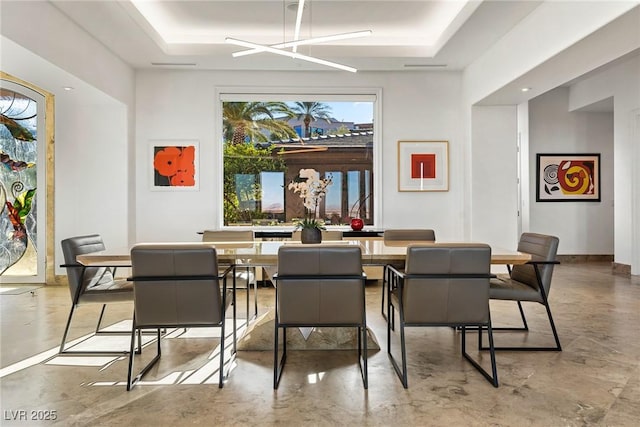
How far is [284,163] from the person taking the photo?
5773mm

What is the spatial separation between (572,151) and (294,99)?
535cm

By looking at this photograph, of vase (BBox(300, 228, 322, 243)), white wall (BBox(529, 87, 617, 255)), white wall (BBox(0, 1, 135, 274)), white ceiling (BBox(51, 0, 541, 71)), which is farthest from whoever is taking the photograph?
white wall (BBox(529, 87, 617, 255))

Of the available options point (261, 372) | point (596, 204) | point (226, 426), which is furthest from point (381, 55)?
point (596, 204)

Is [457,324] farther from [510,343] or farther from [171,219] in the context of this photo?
[171,219]

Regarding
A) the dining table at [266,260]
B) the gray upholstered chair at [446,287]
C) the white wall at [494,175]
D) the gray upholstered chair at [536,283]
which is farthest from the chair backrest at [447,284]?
the white wall at [494,175]

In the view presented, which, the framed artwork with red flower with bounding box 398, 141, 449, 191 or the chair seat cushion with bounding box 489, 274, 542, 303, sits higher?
the framed artwork with red flower with bounding box 398, 141, 449, 191

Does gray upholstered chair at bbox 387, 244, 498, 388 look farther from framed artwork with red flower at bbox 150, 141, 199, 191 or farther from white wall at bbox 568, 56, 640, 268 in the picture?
white wall at bbox 568, 56, 640, 268

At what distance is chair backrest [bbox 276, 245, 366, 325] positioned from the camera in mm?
2203

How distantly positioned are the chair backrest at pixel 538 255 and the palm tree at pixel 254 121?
11.9 ft

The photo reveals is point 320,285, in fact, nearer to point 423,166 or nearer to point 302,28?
point 302,28

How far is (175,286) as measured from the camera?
2229 mm

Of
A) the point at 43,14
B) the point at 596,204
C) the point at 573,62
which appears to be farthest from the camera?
the point at 596,204

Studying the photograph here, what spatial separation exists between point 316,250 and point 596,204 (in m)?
7.32

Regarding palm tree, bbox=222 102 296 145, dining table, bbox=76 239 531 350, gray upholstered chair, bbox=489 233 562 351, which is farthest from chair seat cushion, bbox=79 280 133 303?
palm tree, bbox=222 102 296 145
